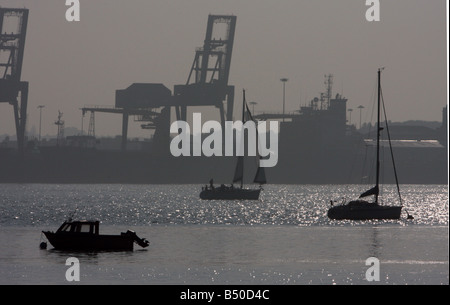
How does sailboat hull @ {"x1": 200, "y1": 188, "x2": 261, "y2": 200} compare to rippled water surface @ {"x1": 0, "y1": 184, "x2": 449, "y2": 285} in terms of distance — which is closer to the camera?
rippled water surface @ {"x1": 0, "y1": 184, "x2": 449, "y2": 285}

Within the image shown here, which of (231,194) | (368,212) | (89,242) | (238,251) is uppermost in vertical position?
(231,194)

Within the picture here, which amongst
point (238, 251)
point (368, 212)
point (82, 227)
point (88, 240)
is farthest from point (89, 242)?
point (368, 212)

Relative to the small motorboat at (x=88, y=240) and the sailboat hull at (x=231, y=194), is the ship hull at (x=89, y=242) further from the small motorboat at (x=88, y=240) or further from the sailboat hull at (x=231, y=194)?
the sailboat hull at (x=231, y=194)

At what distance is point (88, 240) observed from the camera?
55000 millimetres

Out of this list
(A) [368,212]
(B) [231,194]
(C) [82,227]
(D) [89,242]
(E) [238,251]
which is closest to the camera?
(D) [89,242]

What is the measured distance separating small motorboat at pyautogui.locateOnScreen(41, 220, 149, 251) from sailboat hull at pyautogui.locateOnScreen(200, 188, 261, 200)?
66.7 meters

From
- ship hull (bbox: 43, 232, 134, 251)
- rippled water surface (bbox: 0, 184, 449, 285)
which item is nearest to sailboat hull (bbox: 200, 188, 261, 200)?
rippled water surface (bbox: 0, 184, 449, 285)

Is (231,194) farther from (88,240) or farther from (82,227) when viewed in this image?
(88,240)

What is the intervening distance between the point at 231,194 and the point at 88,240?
68963 mm

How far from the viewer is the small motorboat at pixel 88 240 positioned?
181ft

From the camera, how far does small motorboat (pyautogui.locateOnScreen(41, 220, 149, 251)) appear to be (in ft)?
181

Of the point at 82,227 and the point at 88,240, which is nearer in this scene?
the point at 88,240

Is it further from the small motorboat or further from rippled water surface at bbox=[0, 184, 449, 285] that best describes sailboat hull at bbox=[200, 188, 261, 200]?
the small motorboat
